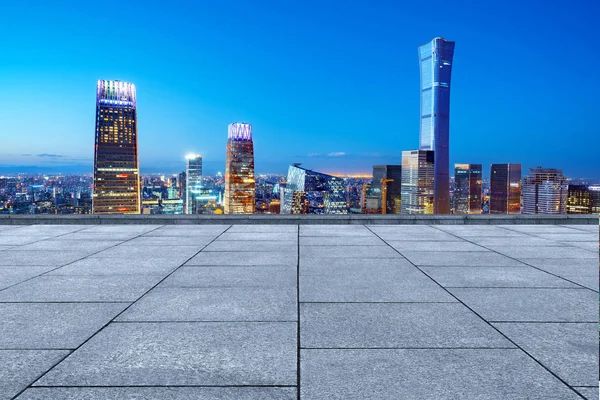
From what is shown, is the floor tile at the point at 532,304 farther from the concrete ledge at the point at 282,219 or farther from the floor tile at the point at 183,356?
the concrete ledge at the point at 282,219

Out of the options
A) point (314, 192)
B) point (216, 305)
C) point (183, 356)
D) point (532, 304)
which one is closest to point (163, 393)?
point (183, 356)

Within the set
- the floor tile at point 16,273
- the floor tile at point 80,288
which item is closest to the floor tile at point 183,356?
the floor tile at point 80,288

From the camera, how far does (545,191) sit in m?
116

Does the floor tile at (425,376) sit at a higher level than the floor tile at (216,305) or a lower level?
lower

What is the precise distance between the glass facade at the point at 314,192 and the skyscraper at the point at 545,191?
5011cm

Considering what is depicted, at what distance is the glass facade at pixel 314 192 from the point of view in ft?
431

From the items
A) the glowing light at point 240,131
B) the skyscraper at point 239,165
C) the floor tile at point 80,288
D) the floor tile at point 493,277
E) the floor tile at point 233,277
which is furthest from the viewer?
the glowing light at point 240,131

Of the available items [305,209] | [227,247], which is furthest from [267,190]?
[227,247]

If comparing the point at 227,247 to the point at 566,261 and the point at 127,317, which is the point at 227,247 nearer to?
the point at 127,317

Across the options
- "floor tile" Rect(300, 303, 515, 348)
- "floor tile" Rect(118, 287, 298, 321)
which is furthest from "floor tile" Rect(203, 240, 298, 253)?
"floor tile" Rect(300, 303, 515, 348)

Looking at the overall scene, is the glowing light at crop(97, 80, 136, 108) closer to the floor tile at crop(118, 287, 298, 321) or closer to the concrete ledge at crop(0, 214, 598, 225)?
the concrete ledge at crop(0, 214, 598, 225)

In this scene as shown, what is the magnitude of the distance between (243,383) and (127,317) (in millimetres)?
2240

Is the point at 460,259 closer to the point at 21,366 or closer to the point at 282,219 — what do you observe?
the point at 282,219

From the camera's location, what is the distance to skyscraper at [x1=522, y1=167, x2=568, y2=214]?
11006 cm
